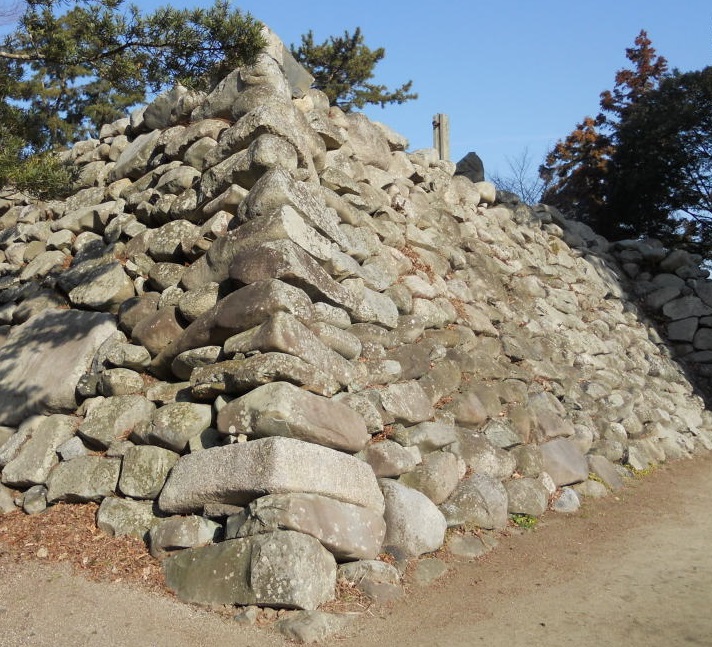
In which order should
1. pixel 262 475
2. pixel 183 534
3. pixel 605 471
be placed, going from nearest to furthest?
pixel 262 475 < pixel 183 534 < pixel 605 471

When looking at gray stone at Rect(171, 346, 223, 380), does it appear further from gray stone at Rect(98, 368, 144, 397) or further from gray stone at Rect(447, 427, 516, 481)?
gray stone at Rect(447, 427, 516, 481)

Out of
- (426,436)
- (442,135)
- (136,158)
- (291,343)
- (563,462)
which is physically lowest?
(563,462)

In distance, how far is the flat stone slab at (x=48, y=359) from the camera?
6336mm

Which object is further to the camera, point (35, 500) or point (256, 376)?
point (35, 500)

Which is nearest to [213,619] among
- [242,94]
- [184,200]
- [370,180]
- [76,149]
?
[184,200]

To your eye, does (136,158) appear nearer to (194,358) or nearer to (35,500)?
(194,358)

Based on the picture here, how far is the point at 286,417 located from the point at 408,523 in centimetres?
139

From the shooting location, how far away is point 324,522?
180 inches

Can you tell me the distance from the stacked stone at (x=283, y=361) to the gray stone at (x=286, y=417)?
0.02m

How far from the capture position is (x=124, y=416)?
19.0ft

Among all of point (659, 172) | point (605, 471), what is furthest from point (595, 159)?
point (605, 471)

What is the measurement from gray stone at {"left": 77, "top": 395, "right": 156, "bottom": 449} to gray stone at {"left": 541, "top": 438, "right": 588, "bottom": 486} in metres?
4.12

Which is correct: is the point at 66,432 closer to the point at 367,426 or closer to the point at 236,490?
the point at 236,490

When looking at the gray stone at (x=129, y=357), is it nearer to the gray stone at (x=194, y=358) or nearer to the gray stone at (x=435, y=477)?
the gray stone at (x=194, y=358)
